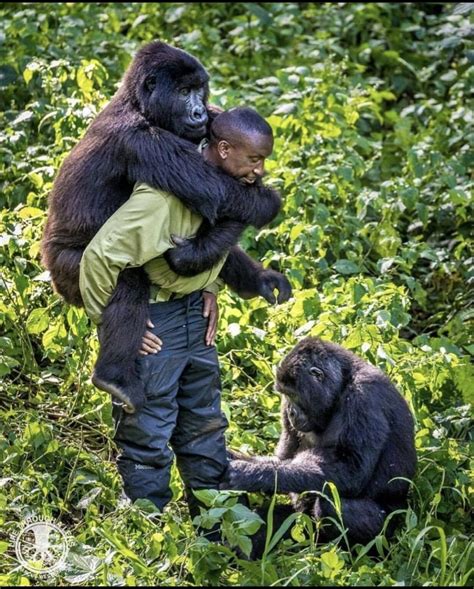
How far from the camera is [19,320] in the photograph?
673 centimetres

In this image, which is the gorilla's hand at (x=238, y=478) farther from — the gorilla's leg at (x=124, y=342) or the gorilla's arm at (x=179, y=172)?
the gorilla's arm at (x=179, y=172)

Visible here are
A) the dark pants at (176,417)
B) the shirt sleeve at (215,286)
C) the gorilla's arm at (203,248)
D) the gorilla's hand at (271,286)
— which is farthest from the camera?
the gorilla's hand at (271,286)

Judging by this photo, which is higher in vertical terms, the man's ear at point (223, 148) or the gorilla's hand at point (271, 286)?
the man's ear at point (223, 148)

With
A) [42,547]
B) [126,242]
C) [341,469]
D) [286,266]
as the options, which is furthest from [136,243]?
[286,266]

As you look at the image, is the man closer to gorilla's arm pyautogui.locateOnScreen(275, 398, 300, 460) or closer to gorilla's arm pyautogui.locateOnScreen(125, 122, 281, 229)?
gorilla's arm pyautogui.locateOnScreen(125, 122, 281, 229)

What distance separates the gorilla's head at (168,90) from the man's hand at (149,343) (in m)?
→ 0.90

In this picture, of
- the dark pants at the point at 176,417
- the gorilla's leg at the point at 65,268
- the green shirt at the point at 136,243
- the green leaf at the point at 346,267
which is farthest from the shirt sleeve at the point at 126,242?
the green leaf at the point at 346,267

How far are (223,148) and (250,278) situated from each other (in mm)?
823

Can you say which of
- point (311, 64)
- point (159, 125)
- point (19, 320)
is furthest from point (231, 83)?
point (159, 125)

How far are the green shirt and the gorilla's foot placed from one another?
0.88 ft

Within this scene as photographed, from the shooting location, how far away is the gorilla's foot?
206 inches

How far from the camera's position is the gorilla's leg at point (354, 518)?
→ 222 inches

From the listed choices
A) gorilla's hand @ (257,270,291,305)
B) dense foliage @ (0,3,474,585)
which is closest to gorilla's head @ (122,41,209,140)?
gorilla's hand @ (257,270,291,305)

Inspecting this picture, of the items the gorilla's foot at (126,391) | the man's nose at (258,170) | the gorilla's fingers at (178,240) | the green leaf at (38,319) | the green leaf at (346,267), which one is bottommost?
the green leaf at (346,267)
